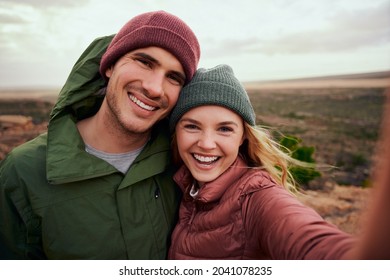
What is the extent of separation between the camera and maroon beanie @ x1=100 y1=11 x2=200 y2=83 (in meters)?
1.93

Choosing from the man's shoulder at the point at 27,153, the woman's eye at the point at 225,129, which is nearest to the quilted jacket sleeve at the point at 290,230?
the woman's eye at the point at 225,129

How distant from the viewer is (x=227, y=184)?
1.78 meters

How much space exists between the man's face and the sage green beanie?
9cm

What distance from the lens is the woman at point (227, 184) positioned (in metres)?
1.35

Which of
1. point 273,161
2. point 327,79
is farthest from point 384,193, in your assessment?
point 327,79

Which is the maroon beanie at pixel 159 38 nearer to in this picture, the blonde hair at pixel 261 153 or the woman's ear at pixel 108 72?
the woman's ear at pixel 108 72

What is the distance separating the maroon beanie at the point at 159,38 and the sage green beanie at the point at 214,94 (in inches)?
5.9

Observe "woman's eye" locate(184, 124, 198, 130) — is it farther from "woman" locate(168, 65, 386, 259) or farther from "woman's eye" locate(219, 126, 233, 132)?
"woman's eye" locate(219, 126, 233, 132)

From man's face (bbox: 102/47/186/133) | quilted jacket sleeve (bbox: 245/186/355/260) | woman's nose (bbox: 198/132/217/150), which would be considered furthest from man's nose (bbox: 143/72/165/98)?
quilted jacket sleeve (bbox: 245/186/355/260)

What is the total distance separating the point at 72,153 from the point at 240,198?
95 cm

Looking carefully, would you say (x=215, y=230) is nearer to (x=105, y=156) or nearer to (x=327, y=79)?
(x=105, y=156)

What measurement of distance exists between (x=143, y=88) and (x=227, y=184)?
0.79 meters

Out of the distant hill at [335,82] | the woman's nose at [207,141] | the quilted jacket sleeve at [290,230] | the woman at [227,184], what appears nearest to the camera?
the quilted jacket sleeve at [290,230]
